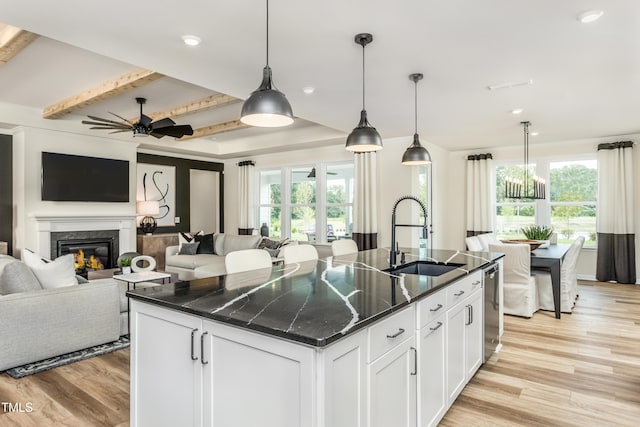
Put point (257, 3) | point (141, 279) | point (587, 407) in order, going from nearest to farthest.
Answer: point (257, 3) → point (587, 407) → point (141, 279)

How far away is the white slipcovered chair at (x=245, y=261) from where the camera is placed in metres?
2.78

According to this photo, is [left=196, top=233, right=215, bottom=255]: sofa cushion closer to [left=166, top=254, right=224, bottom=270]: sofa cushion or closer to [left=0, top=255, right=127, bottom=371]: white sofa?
[left=166, top=254, right=224, bottom=270]: sofa cushion

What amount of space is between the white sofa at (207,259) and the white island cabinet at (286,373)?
13.2ft

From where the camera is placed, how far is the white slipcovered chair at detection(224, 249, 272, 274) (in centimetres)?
278

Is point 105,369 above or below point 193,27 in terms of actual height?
below

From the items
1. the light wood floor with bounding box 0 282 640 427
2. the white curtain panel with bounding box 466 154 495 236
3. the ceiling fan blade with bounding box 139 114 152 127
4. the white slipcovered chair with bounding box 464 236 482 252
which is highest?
the ceiling fan blade with bounding box 139 114 152 127

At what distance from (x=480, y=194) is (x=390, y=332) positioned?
6.61 metres

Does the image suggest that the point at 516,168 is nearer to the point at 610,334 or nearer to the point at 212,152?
the point at 610,334

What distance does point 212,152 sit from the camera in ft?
27.6

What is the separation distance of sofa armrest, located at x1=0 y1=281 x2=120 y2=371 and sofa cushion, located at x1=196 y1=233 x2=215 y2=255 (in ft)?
11.5

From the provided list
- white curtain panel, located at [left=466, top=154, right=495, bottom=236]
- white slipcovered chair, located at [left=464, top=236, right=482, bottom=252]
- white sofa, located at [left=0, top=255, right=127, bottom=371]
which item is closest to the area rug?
white sofa, located at [left=0, top=255, right=127, bottom=371]

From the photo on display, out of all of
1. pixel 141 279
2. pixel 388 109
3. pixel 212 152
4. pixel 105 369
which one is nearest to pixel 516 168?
pixel 388 109

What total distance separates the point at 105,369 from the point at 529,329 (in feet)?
13.4

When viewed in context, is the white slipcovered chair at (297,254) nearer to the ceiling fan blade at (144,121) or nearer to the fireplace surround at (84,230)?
the ceiling fan blade at (144,121)
